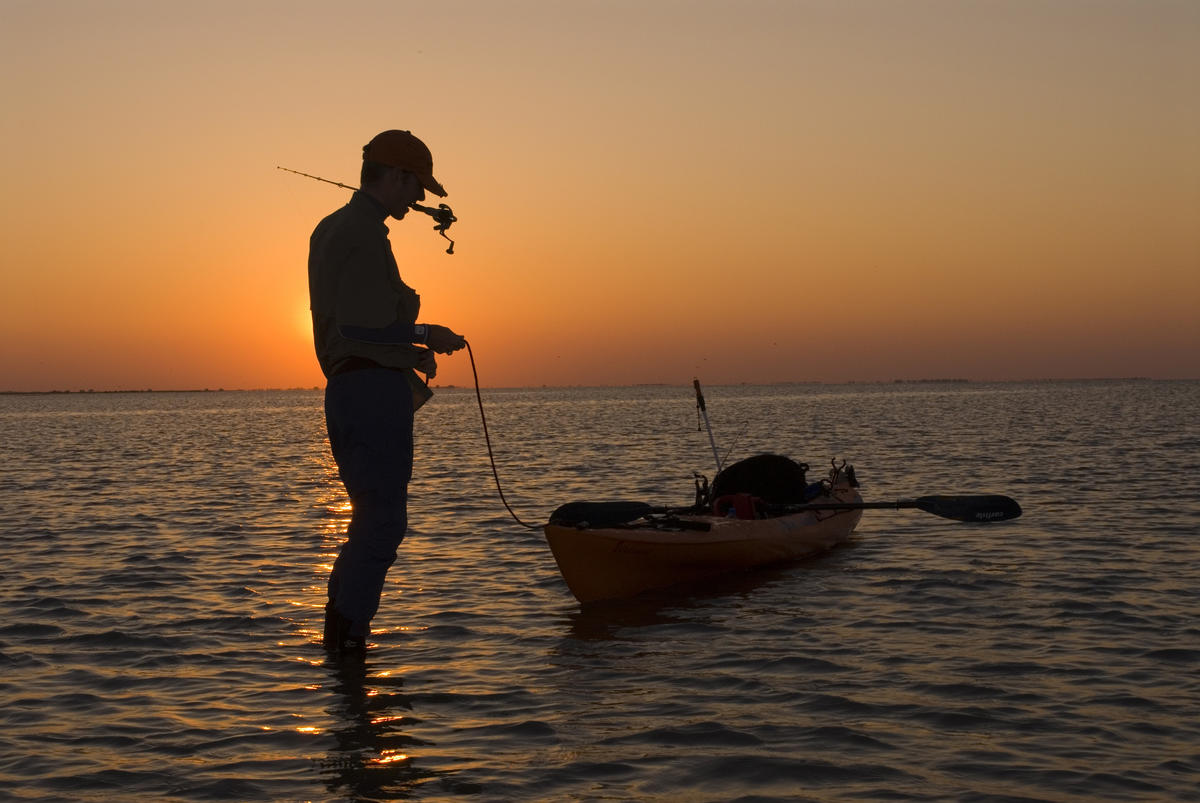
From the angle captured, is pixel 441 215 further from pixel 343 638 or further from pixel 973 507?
pixel 973 507

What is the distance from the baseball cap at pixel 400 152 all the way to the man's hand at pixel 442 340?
1.09m

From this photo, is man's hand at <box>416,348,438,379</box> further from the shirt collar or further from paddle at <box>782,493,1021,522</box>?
paddle at <box>782,493,1021,522</box>

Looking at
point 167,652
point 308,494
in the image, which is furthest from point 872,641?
point 308,494

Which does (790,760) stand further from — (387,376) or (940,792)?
(387,376)

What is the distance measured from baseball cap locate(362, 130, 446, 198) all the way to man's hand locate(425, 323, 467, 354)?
1094mm

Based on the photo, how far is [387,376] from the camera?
772 centimetres

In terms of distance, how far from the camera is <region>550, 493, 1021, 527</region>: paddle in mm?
10867

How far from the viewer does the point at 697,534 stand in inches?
474

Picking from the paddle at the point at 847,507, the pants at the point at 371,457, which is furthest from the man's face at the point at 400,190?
the paddle at the point at 847,507

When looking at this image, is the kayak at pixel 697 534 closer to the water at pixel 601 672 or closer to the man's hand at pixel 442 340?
the water at pixel 601 672

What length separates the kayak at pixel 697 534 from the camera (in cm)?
1082

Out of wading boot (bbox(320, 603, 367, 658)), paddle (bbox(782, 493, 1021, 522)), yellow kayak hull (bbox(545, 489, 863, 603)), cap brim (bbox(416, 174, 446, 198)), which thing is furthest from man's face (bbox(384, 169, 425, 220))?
paddle (bbox(782, 493, 1021, 522))

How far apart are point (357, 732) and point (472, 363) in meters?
2.80

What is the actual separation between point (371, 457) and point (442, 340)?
912mm
